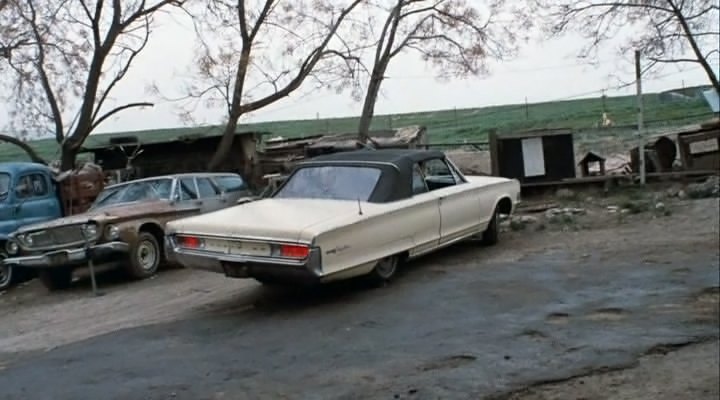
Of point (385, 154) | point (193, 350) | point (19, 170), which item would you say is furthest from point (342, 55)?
point (193, 350)

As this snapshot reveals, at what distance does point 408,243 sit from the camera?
870 centimetres

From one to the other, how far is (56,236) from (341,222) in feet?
17.4

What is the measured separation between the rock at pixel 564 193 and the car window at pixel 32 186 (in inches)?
381

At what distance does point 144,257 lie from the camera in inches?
459

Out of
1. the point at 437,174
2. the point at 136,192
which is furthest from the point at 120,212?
the point at 437,174

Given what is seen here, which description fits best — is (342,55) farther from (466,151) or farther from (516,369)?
(516,369)

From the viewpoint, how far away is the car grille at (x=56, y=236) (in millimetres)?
11000

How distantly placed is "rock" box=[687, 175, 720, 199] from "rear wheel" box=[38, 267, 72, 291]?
1053cm

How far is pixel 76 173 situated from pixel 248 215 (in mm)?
8079

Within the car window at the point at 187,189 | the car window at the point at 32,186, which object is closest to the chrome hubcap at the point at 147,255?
the car window at the point at 187,189

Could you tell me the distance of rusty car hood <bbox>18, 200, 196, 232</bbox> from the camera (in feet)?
36.4

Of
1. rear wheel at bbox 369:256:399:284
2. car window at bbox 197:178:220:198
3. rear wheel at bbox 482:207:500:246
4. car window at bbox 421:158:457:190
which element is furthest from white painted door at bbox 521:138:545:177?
Result: rear wheel at bbox 369:256:399:284

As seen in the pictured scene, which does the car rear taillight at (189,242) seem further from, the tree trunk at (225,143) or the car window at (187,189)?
the tree trunk at (225,143)

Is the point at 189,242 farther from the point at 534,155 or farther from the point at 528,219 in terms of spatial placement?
the point at 534,155
